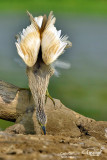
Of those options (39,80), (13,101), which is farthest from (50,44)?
(13,101)

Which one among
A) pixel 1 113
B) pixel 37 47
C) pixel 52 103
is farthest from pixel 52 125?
pixel 37 47

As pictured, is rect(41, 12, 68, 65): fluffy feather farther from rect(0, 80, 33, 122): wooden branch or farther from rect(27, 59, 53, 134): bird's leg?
rect(0, 80, 33, 122): wooden branch

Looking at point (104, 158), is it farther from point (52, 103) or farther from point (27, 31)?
point (27, 31)

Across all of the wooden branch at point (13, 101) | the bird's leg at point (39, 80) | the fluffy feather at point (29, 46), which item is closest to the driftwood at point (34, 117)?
the wooden branch at point (13, 101)

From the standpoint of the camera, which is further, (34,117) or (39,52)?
(39,52)

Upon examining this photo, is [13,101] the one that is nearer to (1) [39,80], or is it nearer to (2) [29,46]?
(1) [39,80]

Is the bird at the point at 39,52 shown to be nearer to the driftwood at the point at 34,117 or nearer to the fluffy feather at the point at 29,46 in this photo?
the fluffy feather at the point at 29,46

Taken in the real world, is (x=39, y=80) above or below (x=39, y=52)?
below
